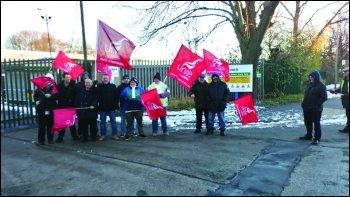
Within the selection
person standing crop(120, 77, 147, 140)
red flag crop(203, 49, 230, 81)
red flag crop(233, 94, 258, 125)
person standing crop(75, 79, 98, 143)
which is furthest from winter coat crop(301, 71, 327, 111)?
person standing crop(75, 79, 98, 143)

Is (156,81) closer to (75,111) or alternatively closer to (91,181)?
(75,111)

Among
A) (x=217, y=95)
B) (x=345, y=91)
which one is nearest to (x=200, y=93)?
(x=217, y=95)

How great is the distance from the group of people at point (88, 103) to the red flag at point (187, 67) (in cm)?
56

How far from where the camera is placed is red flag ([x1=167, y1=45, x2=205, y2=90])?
26.8ft

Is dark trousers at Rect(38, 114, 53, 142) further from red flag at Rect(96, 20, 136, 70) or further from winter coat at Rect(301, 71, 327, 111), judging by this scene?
winter coat at Rect(301, 71, 327, 111)

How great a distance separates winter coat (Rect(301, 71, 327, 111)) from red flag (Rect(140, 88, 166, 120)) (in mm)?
3505

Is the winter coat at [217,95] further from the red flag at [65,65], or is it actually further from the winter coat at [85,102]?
the red flag at [65,65]

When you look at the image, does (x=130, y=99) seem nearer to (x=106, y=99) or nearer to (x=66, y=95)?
(x=106, y=99)

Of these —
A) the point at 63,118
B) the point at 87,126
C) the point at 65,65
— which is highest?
the point at 65,65

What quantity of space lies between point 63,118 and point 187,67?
131 inches

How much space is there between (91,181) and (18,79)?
18.2ft

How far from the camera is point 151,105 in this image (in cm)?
774

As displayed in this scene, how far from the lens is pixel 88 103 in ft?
23.9

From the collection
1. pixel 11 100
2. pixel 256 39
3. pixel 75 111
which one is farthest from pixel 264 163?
pixel 256 39
